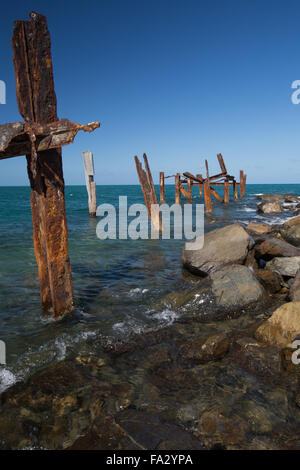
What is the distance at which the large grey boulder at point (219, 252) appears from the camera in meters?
6.59

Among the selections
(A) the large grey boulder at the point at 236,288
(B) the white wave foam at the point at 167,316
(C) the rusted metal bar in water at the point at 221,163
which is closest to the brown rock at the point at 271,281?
(A) the large grey boulder at the point at 236,288

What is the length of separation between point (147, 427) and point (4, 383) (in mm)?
1711

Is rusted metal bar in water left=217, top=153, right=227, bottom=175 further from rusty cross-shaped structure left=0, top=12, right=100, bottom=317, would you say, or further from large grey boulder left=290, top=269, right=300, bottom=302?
rusty cross-shaped structure left=0, top=12, right=100, bottom=317

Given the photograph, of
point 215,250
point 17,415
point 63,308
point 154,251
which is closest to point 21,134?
point 63,308

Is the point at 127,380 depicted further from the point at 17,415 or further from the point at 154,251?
the point at 154,251

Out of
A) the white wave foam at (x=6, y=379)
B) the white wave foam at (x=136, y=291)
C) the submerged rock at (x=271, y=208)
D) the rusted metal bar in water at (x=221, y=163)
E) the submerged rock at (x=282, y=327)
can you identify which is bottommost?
the white wave foam at (x=6, y=379)

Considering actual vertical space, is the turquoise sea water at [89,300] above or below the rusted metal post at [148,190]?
below

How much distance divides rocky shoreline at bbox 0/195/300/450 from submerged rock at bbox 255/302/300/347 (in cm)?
1

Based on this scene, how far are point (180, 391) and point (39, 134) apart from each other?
3051 millimetres

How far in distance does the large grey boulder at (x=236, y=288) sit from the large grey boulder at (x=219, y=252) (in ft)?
4.37

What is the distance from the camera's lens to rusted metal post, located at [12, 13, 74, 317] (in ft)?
11.5

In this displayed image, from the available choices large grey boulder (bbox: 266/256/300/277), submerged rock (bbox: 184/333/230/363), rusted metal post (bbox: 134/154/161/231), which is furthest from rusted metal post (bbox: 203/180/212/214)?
submerged rock (bbox: 184/333/230/363)

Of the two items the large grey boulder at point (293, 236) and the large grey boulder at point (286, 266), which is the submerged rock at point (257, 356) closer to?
the large grey boulder at point (286, 266)

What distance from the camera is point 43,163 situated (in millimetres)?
3670
